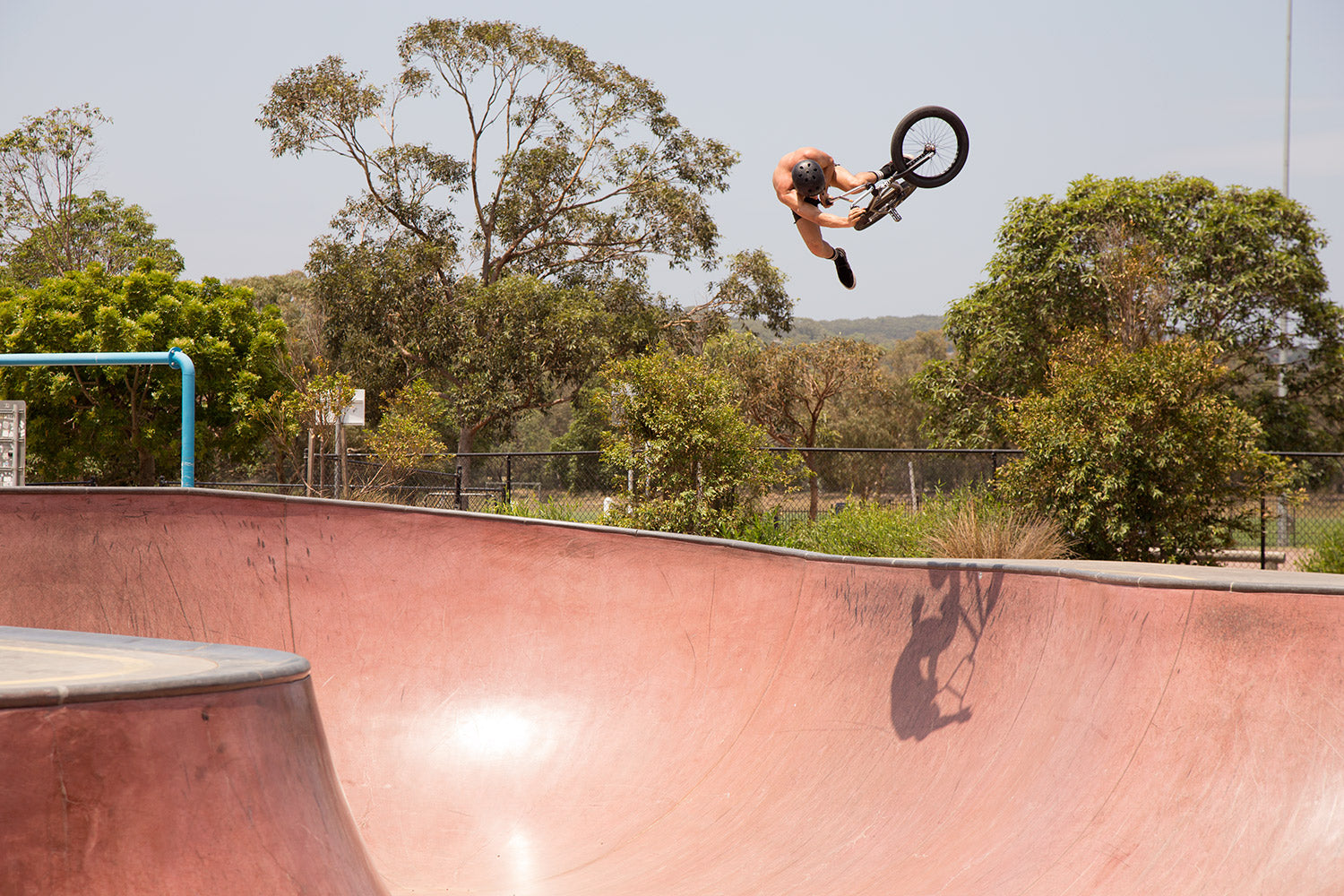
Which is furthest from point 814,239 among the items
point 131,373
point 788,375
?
point 131,373

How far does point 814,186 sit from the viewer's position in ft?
16.8

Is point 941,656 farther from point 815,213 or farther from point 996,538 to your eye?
point 996,538

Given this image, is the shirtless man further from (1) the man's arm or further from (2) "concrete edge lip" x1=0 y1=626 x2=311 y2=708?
(2) "concrete edge lip" x1=0 y1=626 x2=311 y2=708

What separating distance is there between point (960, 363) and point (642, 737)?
22.0 metres

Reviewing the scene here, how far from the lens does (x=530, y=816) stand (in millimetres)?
5203

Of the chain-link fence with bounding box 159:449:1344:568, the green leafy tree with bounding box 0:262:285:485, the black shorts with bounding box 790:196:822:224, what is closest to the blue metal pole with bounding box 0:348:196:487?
the chain-link fence with bounding box 159:449:1344:568

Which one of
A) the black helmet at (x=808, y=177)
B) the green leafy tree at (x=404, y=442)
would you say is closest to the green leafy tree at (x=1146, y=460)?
the black helmet at (x=808, y=177)

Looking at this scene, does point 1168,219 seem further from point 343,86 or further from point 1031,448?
point 343,86

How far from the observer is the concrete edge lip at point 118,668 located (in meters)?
2.80

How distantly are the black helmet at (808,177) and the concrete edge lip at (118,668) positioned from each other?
330 centimetres

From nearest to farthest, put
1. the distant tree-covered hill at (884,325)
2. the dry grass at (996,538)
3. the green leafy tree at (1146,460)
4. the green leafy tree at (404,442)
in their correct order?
the dry grass at (996,538), the green leafy tree at (1146,460), the green leafy tree at (404,442), the distant tree-covered hill at (884,325)

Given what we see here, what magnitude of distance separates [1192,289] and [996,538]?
16802 mm

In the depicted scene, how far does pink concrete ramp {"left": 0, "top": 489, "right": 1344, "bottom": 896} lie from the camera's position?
344 centimetres

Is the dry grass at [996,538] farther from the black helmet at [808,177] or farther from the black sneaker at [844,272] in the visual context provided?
the black helmet at [808,177]
